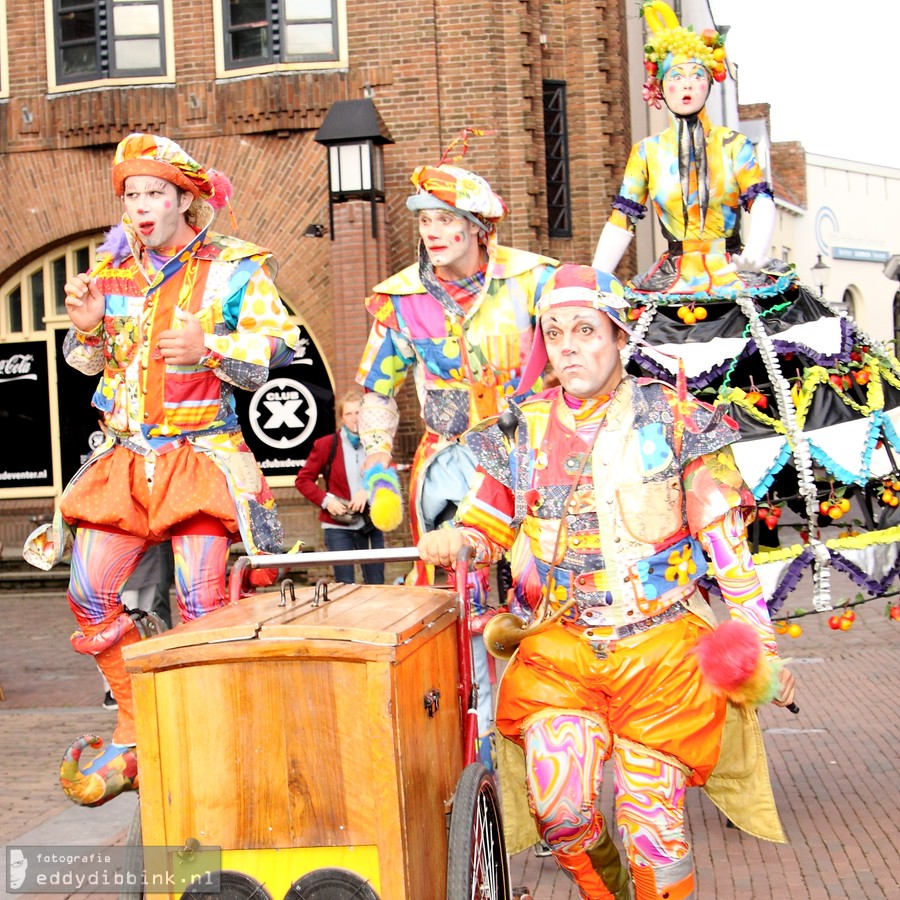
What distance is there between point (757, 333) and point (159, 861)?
3011 mm

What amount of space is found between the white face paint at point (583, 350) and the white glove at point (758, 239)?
1.74m

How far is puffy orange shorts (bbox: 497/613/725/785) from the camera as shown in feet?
12.6

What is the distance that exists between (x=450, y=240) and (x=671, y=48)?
1.41 meters

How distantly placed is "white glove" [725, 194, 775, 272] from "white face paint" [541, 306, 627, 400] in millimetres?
1743

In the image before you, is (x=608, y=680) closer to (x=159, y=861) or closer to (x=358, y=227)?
(x=159, y=861)

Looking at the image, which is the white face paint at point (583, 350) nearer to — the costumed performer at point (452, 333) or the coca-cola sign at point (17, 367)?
the costumed performer at point (452, 333)

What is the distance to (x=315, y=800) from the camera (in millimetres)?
3299

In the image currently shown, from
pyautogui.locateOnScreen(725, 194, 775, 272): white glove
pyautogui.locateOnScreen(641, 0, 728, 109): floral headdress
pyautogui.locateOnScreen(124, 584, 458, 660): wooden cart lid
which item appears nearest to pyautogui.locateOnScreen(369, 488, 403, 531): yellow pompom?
pyautogui.locateOnScreen(124, 584, 458, 660): wooden cart lid

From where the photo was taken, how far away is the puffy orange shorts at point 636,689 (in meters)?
3.85

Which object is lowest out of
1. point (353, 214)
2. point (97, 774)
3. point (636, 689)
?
point (97, 774)

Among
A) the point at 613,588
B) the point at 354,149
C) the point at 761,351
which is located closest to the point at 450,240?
the point at 761,351

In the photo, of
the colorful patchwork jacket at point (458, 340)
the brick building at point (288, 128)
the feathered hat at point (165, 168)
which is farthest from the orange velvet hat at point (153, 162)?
the brick building at point (288, 128)

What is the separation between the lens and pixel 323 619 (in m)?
3.41

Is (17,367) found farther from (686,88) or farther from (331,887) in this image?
(331,887)
